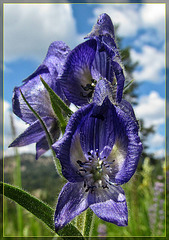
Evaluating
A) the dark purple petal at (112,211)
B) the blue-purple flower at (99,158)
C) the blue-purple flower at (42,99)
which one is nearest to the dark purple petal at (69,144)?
the blue-purple flower at (99,158)

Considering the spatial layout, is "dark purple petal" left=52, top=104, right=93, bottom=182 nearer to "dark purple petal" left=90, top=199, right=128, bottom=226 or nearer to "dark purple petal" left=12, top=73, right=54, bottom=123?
"dark purple petal" left=90, top=199, right=128, bottom=226

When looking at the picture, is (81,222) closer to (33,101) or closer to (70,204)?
(70,204)

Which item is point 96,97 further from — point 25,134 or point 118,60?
point 25,134

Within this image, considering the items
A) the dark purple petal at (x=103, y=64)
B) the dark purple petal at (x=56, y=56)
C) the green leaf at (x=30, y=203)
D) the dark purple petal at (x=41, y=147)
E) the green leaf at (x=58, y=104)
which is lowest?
the green leaf at (x=30, y=203)

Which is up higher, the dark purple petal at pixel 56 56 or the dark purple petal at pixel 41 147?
the dark purple petal at pixel 56 56

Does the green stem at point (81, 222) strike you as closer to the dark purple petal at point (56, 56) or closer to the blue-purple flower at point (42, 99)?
the blue-purple flower at point (42, 99)

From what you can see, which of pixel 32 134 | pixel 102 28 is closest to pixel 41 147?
pixel 32 134

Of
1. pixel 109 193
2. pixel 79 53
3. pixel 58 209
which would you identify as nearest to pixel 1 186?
pixel 58 209
